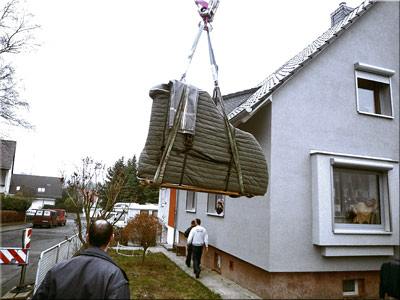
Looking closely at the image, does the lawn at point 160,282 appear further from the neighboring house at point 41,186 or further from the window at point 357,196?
the neighboring house at point 41,186

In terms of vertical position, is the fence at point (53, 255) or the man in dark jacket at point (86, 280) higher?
the man in dark jacket at point (86, 280)

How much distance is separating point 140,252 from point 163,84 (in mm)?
12856

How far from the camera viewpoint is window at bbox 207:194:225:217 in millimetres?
9992

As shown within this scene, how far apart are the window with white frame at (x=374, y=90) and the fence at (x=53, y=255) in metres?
8.81

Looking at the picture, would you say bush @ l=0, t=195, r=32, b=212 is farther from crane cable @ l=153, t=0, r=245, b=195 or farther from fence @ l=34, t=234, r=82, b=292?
crane cable @ l=153, t=0, r=245, b=195

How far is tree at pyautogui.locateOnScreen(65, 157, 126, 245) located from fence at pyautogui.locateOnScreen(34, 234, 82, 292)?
546 millimetres

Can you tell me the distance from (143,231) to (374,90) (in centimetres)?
920

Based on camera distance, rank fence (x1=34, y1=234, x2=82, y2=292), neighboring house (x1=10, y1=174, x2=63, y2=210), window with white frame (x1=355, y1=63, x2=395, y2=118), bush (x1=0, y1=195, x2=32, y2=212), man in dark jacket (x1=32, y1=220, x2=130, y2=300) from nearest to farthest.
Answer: man in dark jacket (x1=32, y1=220, x2=130, y2=300) → fence (x1=34, y1=234, x2=82, y2=292) → window with white frame (x1=355, y1=63, x2=395, y2=118) → bush (x1=0, y1=195, x2=32, y2=212) → neighboring house (x1=10, y1=174, x2=63, y2=210)

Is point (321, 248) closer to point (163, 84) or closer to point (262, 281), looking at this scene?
point (262, 281)

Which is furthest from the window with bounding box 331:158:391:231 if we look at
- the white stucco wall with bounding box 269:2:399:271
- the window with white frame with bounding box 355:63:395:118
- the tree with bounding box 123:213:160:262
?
the tree with bounding box 123:213:160:262

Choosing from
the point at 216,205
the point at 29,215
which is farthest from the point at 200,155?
the point at 29,215

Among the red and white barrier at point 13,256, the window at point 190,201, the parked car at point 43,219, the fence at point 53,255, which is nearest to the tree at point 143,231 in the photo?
the fence at point 53,255

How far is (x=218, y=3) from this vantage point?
3939mm

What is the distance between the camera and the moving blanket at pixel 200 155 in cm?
287
